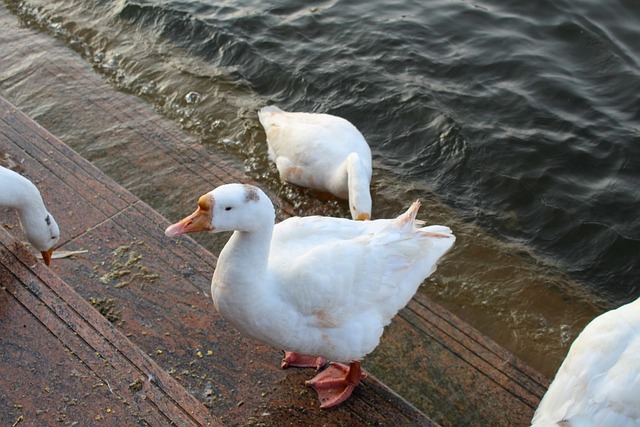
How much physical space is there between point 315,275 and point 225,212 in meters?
0.61

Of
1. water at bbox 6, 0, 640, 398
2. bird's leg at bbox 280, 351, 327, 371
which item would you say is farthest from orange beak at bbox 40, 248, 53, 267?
bird's leg at bbox 280, 351, 327, 371

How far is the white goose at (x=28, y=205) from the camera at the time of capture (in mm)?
3963

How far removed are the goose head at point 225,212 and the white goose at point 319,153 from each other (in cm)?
214

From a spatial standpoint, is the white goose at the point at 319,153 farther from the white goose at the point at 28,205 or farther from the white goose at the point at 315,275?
the white goose at the point at 28,205

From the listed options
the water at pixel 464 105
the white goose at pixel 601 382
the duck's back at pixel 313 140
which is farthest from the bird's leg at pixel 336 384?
the duck's back at pixel 313 140

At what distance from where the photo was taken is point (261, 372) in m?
3.67

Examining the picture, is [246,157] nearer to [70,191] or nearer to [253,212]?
[70,191]

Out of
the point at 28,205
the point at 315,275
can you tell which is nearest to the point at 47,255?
the point at 28,205

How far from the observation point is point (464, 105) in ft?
23.2

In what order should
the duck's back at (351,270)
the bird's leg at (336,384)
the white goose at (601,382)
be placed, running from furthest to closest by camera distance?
the bird's leg at (336,384) → the duck's back at (351,270) → the white goose at (601,382)

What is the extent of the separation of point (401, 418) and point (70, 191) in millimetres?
2732

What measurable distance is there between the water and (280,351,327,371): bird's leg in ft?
4.76

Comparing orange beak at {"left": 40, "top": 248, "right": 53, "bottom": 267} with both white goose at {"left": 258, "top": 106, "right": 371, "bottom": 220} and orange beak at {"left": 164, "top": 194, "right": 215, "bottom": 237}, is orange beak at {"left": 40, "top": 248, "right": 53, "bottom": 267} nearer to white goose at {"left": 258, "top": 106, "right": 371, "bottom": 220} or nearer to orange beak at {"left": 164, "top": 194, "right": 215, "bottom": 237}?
orange beak at {"left": 164, "top": 194, "right": 215, "bottom": 237}

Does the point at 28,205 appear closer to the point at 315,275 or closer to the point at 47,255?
the point at 47,255
